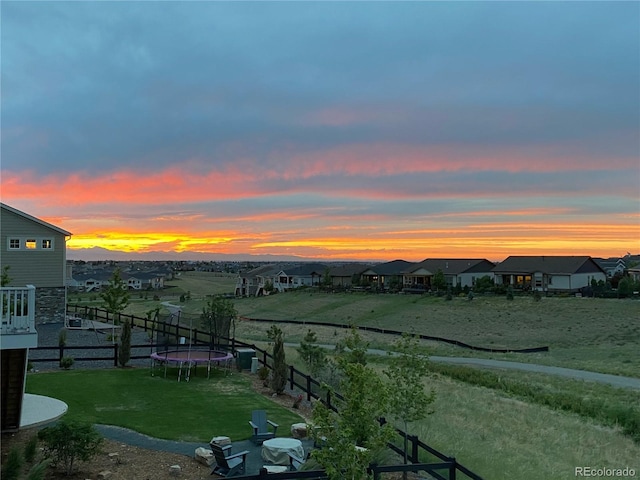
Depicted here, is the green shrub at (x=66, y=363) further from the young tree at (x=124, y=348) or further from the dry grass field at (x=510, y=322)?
the dry grass field at (x=510, y=322)

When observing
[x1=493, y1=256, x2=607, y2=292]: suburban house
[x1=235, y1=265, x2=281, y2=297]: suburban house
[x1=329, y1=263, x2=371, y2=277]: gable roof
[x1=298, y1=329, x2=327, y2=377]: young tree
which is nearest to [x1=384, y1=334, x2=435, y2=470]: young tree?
[x1=298, y1=329, x2=327, y2=377]: young tree

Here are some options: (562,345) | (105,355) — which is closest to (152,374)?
(105,355)

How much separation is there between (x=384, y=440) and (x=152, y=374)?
43.3 ft

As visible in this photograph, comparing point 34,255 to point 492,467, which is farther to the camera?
point 34,255

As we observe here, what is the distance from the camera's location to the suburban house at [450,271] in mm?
79375

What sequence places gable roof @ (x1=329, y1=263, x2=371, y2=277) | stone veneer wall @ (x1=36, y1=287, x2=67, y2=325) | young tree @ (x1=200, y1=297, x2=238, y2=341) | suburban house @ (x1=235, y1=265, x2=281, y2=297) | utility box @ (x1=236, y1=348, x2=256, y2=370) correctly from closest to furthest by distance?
utility box @ (x1=236, y1=348, x2=256, y2=370)
young tree @ (x1=200, y1=297, x2=238, y2=341)
stone veneer wall @ (x1=36, y1=287, x2=67, y2=325)
gable roof @ (x1=329, y1=263, x2=371, y2=277)
suburban house @ (x1=235, y1=265, x2=281, y2=297)

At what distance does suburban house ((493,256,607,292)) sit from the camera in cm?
6931

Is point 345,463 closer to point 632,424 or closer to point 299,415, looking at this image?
point 299,415

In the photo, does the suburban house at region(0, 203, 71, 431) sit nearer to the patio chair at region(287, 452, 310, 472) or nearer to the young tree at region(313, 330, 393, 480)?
the patio chair at region(287, 452, 310, 472)

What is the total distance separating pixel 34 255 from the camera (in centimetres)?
3247

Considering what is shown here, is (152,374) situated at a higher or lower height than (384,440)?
lower

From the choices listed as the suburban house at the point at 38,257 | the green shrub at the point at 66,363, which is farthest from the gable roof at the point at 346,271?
the green shrub at the point at 66,363

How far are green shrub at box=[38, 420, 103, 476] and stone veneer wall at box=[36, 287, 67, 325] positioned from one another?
2601 cm

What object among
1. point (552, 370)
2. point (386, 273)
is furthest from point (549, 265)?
point (552, 370)
